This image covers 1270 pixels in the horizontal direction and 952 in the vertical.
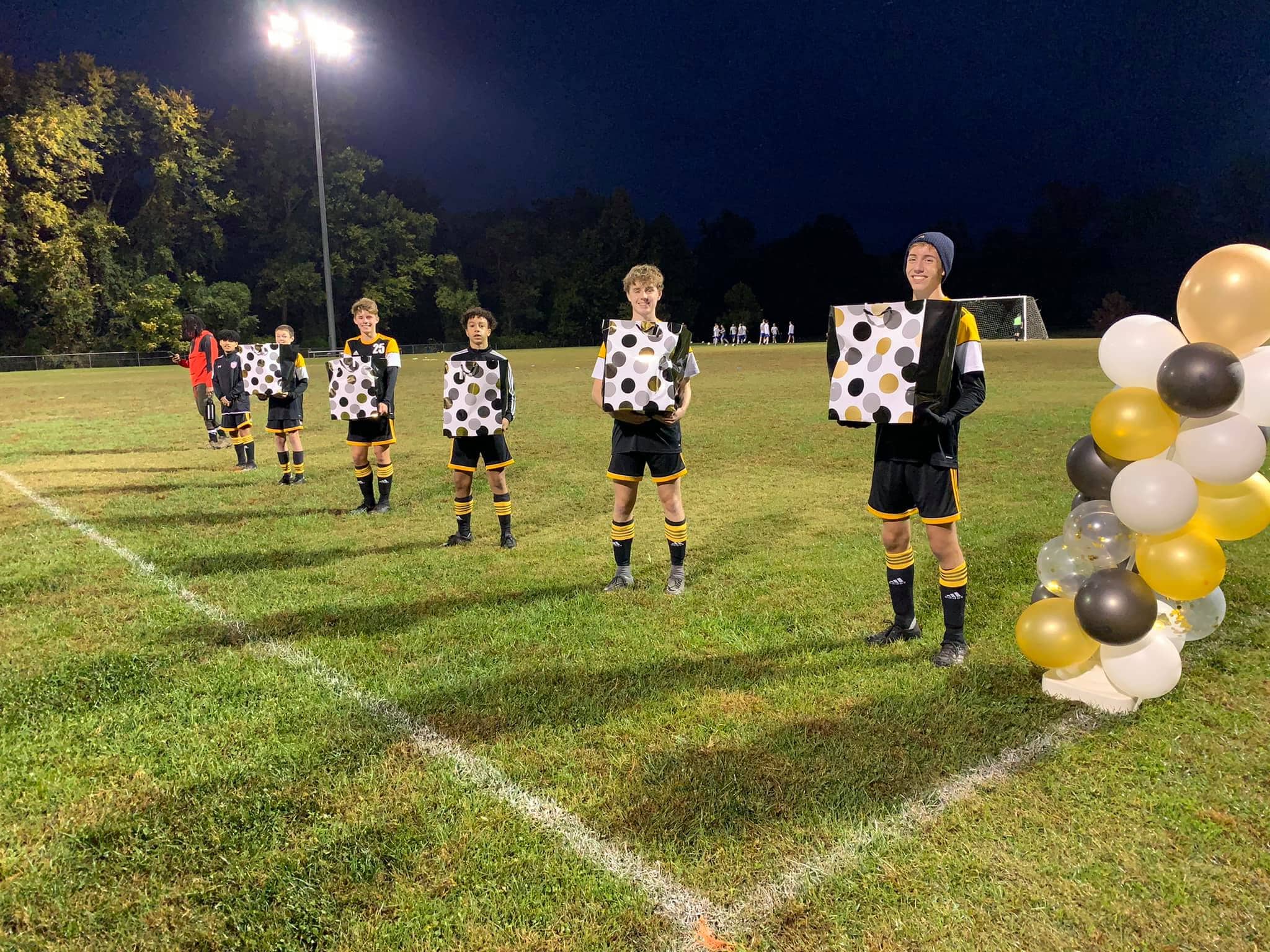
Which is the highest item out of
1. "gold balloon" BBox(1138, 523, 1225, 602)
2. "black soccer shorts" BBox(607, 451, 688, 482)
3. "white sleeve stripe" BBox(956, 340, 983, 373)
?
"white sleeve stripe" BBox(956, 340, 983, 373)

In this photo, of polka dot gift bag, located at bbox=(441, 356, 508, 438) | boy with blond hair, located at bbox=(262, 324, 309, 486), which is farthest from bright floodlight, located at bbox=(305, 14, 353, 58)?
polka dot gift bag, located at bbox=(441, 356, 508, 438)

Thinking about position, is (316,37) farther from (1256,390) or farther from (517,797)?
(1256,390)

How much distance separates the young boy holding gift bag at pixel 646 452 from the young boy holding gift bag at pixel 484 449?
1.41 meters

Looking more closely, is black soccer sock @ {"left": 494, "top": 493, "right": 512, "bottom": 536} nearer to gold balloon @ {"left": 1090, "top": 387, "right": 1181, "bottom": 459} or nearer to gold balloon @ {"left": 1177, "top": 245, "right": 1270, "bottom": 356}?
gold balloon @ {"left": 1090, "top": 387, "right": 1181, "bottom": 459}

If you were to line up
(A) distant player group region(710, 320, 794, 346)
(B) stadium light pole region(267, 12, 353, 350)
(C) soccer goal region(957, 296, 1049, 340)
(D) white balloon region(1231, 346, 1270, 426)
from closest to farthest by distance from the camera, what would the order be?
(D) white balloon region(1231, 346, 1270, 426)
(B) stadium light pole region(267, 12, 353, 350)
(C) soccer goal region(957, 296, 1049, 340)
(A) distant player group region(710, 320, 794, 346)

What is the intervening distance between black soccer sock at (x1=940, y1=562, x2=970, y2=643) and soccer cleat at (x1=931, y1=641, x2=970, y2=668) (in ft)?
0.10

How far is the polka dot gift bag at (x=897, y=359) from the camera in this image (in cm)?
419

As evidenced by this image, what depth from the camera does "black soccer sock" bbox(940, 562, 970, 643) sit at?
4570 mm

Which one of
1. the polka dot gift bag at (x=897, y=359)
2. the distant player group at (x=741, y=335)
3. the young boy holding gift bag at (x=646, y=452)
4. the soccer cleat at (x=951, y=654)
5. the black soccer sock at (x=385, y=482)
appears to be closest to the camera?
the polka dot gift bag at (x=897, y=359)

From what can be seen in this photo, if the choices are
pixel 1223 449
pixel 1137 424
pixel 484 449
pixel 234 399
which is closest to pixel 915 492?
pixel 1137 424

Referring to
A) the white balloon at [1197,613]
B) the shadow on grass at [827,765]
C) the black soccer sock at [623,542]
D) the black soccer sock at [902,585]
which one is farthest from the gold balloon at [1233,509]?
the black soccer sock at [623,542]

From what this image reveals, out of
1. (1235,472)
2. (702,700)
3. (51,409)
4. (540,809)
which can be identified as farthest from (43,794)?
(51,409)

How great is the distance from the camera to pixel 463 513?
7203 mm

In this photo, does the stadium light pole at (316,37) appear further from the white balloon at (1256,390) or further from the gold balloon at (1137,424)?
the white balloon at (1256,390)
